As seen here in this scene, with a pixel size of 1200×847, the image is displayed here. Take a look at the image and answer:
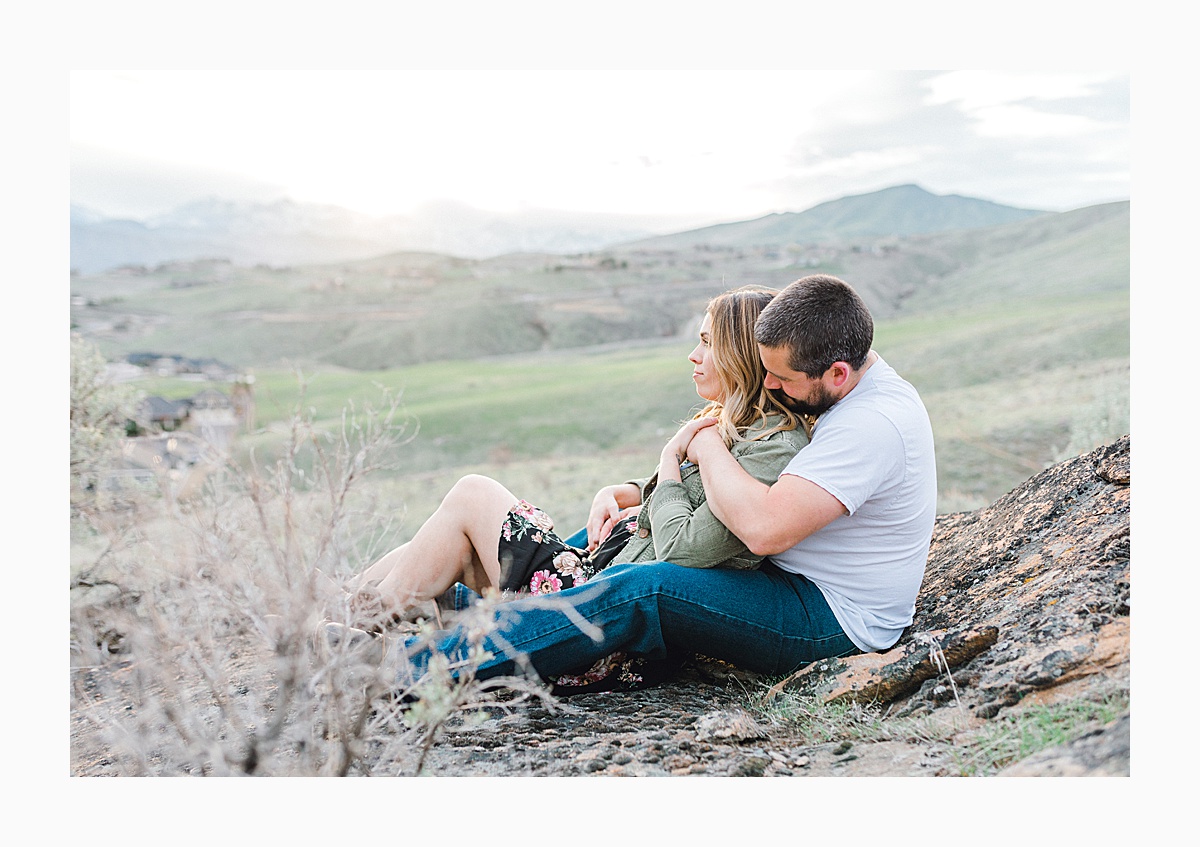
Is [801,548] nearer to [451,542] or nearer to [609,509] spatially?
[609,509]

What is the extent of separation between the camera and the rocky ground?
7.11 ft

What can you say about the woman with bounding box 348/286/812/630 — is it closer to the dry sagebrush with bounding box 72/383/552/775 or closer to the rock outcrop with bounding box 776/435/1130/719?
the dry sagebrush with bounding box 72/383/552/775

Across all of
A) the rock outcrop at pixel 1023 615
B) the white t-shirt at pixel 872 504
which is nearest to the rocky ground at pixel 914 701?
the rock outcrop at pixel 1023 615

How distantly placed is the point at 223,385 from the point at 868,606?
53.0ft

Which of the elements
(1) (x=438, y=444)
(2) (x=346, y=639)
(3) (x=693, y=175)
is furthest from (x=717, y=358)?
(1) (x=438, y=444)

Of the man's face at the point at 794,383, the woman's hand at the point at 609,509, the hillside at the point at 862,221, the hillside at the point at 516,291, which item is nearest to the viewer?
the man's face at the point at 794,383

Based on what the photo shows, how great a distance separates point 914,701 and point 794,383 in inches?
36.0

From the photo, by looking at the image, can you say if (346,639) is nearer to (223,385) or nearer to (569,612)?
(569,612)

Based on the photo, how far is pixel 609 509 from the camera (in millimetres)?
3117

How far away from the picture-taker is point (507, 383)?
803 inches

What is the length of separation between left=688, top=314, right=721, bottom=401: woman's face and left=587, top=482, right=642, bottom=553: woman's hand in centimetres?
49

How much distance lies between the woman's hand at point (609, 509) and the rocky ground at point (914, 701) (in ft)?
1.76

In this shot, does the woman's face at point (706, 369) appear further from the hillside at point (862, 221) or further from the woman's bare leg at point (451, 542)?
the hillside at point (862, 221)

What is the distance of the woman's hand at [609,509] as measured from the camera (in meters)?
3.06
